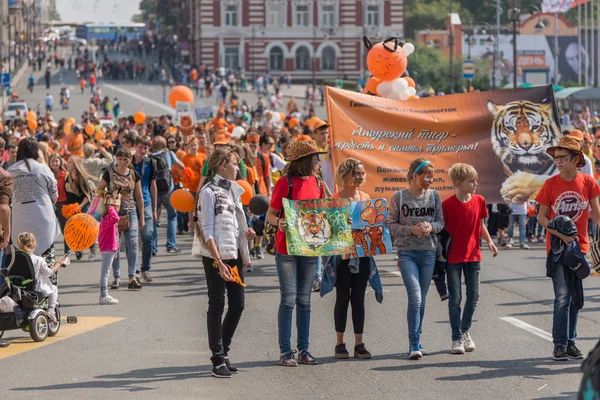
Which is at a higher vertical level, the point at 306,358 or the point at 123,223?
the point at 123,223

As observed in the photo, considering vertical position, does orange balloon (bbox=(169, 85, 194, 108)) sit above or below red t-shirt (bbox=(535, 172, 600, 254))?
above

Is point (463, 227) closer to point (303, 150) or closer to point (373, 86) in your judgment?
point (303, 150)

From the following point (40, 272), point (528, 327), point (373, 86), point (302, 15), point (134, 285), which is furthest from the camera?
point (302, 15)

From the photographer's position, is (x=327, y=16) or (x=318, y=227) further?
(x=327, y=16)

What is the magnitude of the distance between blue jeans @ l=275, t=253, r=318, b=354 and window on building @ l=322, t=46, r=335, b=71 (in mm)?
104941

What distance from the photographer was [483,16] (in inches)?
5025

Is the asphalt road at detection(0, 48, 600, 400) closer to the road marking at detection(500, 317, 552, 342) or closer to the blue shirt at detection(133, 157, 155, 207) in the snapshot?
the road marking at detection(500, 317, 552, 342)

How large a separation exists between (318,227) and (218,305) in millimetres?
988

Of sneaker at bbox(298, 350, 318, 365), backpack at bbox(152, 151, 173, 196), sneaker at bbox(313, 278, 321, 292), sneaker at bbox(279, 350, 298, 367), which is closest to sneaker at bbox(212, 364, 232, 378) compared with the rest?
sneaker at bbox(279, 350, 298, 367)

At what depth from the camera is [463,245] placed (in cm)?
1000

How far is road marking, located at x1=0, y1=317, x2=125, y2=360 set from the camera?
10.4 meters

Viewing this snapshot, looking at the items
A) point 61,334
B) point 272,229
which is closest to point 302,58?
point 61,334

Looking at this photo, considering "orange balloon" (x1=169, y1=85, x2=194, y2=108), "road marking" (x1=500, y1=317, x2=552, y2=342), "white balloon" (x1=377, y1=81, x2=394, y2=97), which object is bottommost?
"road marking" (x1=500, y1=317, x2=552, y2=342)

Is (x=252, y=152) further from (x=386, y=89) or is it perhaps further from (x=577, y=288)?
(x=577, y=288)
